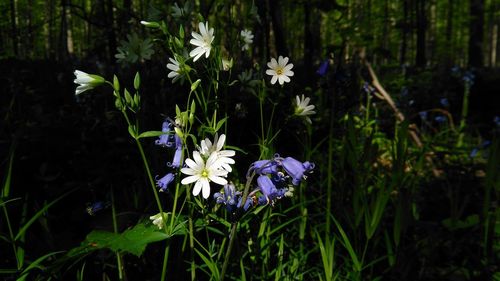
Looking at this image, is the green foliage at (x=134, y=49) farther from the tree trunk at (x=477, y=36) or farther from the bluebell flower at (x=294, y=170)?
the tree trunk at (x=477, y=36)

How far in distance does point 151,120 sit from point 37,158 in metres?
0.67

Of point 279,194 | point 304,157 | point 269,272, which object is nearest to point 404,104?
point 304,157

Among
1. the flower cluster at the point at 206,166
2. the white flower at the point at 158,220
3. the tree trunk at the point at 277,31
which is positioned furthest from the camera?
the tree trunk at the point at 277,31

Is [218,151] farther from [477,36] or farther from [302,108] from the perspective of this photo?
[477,36]

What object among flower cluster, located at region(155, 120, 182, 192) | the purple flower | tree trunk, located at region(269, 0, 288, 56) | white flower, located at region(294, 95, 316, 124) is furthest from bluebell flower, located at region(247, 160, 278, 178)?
tree trunk, located at region(269, 0, 288, 56)

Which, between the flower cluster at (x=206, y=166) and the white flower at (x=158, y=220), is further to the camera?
the white flower at (x=158, y=220)

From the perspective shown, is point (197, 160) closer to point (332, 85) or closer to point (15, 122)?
point (332, 85)

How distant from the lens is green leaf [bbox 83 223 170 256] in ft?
3.64

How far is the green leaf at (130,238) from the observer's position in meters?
1.11

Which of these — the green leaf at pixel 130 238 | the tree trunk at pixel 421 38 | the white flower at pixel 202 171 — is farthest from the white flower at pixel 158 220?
the tree trunk at pixel 421 38

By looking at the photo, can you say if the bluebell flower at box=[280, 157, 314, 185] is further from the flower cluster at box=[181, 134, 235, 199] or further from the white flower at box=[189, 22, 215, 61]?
the white flower at box=[189, 22, 215, 61]

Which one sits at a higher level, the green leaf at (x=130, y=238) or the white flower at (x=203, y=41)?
the white flower at (x=203, y=41)

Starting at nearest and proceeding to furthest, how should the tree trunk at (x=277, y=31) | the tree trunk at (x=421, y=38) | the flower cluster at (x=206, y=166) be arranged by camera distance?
the flower cluster at (x=206, y=166)
the tree trunk at (x=277, y=31)
the tree trunk at (x=421, y=38)

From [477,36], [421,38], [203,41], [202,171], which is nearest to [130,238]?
[202,171]
